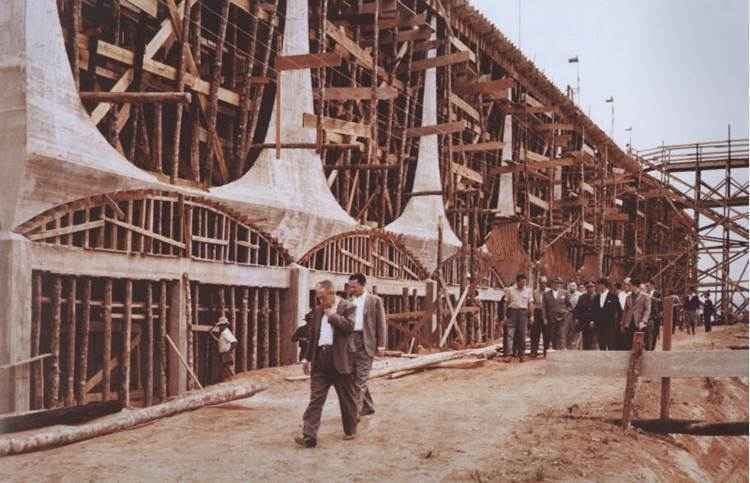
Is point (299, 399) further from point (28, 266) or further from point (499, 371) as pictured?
point (499, 371)

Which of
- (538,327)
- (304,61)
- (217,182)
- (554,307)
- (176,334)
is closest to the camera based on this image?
(176,334)

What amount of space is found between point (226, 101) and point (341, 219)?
3067mm

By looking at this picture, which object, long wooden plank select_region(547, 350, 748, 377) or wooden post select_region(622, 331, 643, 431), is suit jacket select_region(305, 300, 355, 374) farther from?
wooden post select_region(622, 331, 643, 431)

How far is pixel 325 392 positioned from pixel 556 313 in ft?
31.9

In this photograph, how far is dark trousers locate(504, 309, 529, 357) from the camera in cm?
1532

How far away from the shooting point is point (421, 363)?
1346cm

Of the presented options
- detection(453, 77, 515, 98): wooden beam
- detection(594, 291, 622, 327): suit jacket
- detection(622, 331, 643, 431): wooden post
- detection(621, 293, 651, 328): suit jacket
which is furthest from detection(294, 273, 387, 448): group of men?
detection(453, 77, 515, 98): wooden beam

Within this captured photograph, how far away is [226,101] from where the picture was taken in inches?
527

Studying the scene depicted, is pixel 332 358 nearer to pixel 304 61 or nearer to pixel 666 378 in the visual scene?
pixel 666 378

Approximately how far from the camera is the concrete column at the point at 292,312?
1305cm

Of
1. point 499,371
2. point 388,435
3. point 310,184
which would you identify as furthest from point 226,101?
point 388,435

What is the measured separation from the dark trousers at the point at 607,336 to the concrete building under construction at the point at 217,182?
2820 mm

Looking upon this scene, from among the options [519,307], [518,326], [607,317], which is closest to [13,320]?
[519,307]

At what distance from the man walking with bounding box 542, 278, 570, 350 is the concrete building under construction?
203 centimetres
